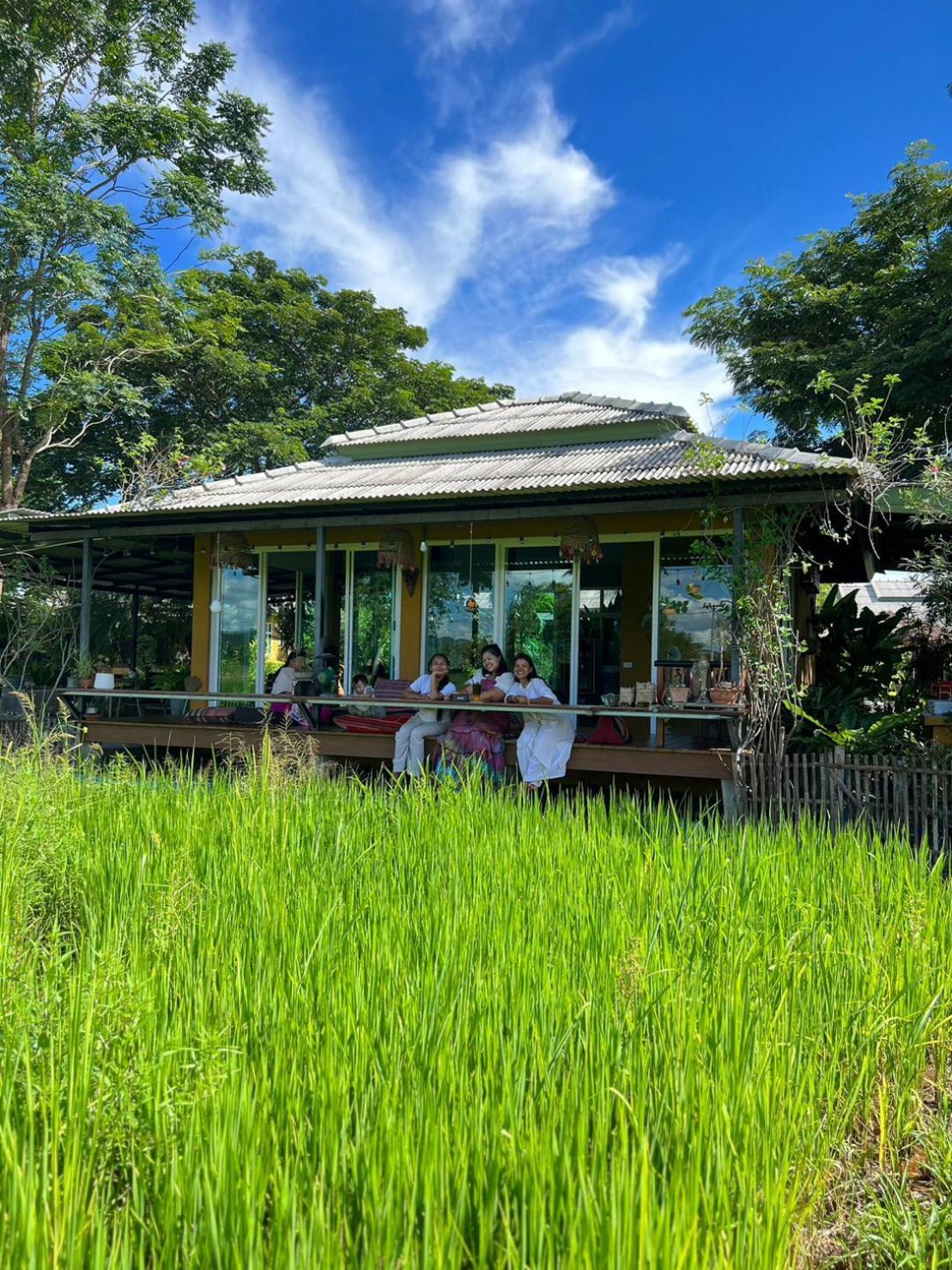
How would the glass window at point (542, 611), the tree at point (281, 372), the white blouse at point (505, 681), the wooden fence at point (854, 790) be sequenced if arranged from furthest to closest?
the tree at point (281, 372), the glass window at point (542, 611), the white blouse at point (505, 681), the wooden fence at point (854, 790)

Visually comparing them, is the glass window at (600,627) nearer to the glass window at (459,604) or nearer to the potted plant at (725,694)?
the glass window at (459,604)

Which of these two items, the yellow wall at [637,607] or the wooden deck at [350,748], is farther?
the yellow wall at [637,607]

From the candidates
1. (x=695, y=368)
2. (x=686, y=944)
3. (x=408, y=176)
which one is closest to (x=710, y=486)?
(x=686, y=944)

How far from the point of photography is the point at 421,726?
878 cm

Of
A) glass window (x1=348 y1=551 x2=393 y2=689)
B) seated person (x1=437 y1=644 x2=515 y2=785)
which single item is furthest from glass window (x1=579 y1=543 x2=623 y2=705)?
glass window (x1=348 y1=551 x2=393 y2=689)

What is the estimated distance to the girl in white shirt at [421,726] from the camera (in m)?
8.76

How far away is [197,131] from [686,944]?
19.8 meters

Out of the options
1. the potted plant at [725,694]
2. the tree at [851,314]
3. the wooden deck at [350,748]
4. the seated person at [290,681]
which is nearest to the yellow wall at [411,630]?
the seated person at [290,681]

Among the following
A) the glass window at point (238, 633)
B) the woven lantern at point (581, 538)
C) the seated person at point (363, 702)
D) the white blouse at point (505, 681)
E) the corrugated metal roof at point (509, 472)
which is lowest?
the seated person at point (363, 702)

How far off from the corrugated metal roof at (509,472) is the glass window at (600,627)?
145 centimetres

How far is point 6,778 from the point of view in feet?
17.7

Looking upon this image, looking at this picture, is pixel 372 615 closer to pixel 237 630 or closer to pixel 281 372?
pixel 237 630

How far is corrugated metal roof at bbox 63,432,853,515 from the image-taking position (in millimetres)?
7977

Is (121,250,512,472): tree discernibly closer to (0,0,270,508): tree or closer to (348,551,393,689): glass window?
(0,0,270,508): tree
